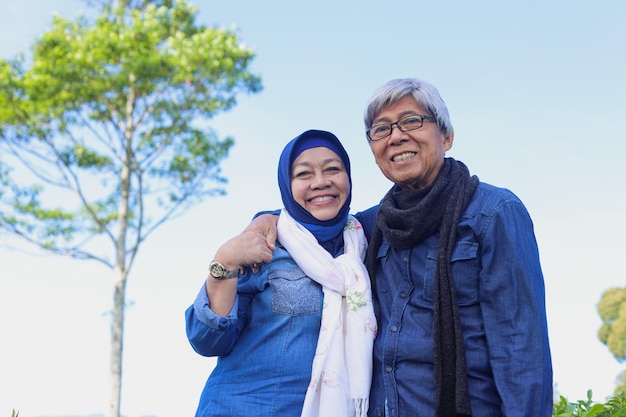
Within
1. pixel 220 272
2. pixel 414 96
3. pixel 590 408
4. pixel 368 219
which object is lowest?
pixel 590 408

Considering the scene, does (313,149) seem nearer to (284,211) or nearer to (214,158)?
(284,211)

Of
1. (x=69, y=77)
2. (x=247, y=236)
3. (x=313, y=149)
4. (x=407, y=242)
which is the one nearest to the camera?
(x=407, y=242)

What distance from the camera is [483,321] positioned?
2.40m

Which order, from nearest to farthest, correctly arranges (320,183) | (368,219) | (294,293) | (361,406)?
(361,406)
(294,293)
(320,183)
(368,219)

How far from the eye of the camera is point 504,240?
2.39 m

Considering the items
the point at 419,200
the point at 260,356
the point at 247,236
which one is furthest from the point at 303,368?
the point at 419,200

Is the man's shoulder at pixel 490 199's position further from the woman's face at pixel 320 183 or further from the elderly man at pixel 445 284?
the woman's face at pixel 320 183

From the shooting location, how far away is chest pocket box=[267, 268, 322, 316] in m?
2.76

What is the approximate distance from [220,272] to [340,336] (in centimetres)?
57

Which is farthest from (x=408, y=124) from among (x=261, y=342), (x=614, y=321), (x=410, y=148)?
(x=614, y=321)

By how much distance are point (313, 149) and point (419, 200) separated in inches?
24.8

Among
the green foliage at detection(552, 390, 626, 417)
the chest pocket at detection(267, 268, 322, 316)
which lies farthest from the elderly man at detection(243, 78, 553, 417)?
the green foliage at detection(552, 390, 626, 417)

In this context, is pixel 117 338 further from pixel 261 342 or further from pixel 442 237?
pixel 442 237

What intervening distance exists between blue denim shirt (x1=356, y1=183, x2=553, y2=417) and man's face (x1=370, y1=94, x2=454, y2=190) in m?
0.24
